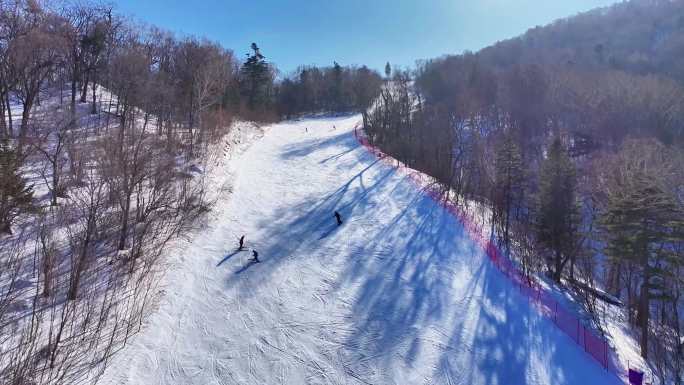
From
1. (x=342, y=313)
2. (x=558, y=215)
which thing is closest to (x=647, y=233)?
(x=558, y=215)

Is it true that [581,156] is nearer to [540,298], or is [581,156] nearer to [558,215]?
[558,215]

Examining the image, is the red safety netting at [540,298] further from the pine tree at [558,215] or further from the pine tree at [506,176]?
the pine tree at [558,215]

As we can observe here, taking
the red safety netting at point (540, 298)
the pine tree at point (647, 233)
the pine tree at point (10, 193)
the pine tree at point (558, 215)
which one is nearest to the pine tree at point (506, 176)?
the pine tree at point (558, 215)

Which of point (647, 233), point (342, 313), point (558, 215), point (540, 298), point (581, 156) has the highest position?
point (581, 156)

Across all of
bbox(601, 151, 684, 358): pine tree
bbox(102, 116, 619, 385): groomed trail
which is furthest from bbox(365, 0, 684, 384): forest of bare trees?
bbox(102, 116, 619, 385): groomed trail

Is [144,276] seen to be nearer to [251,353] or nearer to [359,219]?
[251,353]
